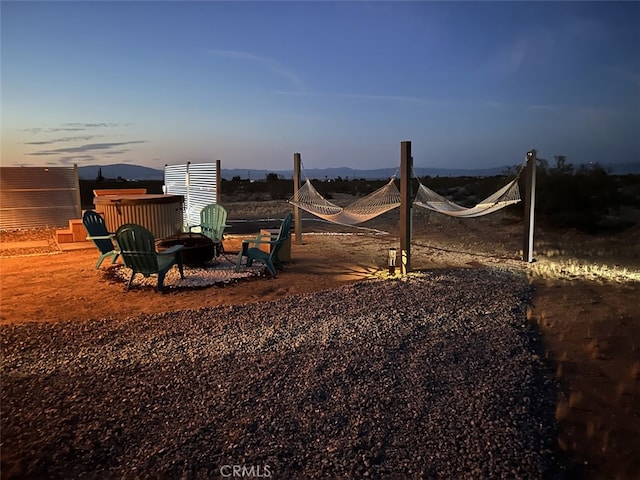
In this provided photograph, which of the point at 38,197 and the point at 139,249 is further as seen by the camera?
the point at 38,197

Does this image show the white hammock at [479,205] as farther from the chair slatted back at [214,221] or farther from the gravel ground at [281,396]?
the chair slatted back at [214,221]

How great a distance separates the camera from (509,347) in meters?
3.46

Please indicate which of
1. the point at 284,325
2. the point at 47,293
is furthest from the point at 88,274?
the point at 284,325

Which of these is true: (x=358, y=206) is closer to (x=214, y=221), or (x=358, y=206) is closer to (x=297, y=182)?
(x=297, y=182)

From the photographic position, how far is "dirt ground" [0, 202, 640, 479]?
2.51 meters

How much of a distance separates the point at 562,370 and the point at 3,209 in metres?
11.7

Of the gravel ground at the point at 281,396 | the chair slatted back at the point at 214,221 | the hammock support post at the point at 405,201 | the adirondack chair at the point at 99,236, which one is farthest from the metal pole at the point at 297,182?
the gravel ground at the point at 281,396

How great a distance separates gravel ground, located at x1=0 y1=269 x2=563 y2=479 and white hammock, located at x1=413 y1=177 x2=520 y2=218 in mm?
2673
